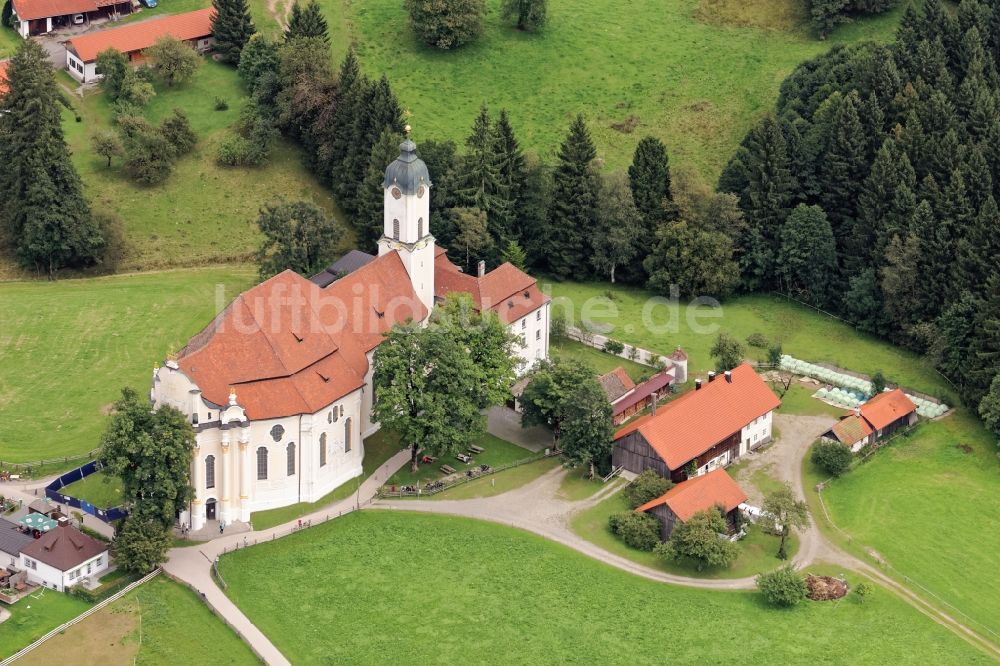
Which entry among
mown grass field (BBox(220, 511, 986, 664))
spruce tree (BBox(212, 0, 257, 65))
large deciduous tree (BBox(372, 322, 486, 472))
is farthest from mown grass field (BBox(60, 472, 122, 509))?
spruce tree (BBox(212, 0, 257, 65))

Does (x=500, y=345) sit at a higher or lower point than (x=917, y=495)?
higher

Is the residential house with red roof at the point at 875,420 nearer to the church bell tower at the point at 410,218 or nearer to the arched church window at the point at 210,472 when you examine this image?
the church bell tower at the point at 410,218

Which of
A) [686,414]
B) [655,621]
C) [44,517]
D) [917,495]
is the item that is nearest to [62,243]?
[44,517]

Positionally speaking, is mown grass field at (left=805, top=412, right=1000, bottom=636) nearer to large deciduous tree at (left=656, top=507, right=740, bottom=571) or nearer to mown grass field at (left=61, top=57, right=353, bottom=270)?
A: large deciduous tree at (left=656, top=507, right=740, bottom=571)

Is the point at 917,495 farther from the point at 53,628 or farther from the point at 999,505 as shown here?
the point at 53,628

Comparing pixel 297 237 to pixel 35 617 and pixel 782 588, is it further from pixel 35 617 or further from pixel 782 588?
pixel 782 588

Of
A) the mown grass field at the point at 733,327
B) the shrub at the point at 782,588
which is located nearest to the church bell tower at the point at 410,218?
the mown grass field at the point at 733,327
